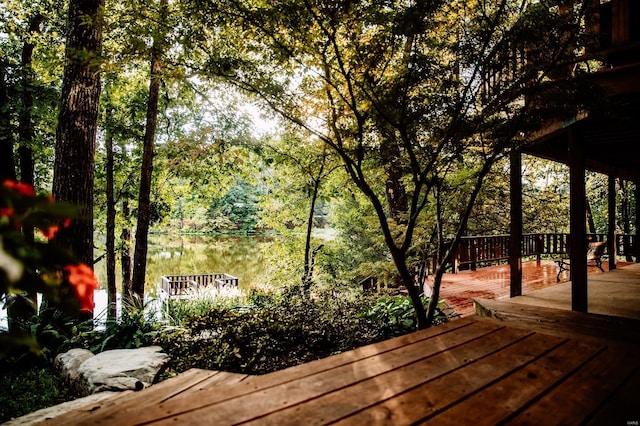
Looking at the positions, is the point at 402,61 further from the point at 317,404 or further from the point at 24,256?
the point at 24,256

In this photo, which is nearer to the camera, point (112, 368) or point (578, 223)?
point (112, 368)

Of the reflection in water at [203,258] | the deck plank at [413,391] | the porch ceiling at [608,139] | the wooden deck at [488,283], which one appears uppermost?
the porch ceiling at [608,139]

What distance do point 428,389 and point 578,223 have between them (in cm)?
339

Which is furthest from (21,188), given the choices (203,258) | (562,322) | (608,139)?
(203,258)

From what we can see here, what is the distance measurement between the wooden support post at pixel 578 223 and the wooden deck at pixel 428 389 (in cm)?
153

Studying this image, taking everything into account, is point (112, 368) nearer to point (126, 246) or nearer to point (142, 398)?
point (142, 398)

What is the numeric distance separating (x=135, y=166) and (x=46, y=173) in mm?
2216

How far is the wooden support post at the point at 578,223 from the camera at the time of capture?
162 inches

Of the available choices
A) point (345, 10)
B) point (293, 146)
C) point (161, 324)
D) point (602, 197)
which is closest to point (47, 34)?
point (293, 146)

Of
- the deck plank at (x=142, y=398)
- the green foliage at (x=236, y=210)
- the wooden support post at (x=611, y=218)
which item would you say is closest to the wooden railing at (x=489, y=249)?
the wooden support post at (x=611, y=218)

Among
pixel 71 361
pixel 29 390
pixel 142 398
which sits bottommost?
pixel 29 390

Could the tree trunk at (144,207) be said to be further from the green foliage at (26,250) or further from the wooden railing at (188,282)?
the green foliage at (26,250)

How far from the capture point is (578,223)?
13.5 feet

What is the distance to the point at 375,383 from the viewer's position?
1905 mm
